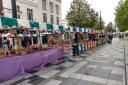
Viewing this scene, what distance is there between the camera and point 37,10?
28938mm

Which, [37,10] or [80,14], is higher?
[37,10]

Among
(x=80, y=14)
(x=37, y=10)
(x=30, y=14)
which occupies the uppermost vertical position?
(x=37, y=10)

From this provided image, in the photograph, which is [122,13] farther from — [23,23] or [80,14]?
[23,23]

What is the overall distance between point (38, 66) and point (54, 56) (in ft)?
7.35

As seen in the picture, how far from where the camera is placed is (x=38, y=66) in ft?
32.7

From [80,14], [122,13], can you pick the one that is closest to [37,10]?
[80,14]

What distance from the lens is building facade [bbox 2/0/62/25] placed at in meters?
Answer: 21.6

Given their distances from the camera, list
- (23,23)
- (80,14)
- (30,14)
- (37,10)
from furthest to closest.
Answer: (80,14), (37,10), (30,14), (23,23)

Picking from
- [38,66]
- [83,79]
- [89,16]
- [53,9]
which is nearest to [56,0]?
[53,9]

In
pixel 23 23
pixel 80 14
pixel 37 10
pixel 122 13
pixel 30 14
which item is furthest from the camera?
pixel 122 13

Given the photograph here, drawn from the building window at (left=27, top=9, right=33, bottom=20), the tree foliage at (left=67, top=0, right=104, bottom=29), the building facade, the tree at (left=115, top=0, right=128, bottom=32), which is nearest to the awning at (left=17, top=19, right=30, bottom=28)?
the building facade

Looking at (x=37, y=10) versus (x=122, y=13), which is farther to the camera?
(x=122, y=13)

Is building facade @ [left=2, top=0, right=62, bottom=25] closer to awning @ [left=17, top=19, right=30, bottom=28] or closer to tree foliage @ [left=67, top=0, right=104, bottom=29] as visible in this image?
tree foliage @ [left=67, top=0, right=104, bottom=29]

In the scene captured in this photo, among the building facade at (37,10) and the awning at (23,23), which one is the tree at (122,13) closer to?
the building facade at (37,10)
